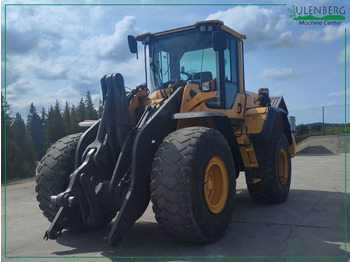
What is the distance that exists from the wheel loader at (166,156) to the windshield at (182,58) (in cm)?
2

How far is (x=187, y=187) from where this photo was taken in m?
3.95

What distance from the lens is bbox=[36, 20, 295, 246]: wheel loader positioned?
402cm

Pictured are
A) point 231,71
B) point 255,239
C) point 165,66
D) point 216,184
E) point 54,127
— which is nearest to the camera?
point 255,239

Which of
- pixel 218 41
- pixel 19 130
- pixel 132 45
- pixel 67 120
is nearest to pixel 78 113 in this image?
pixel 67 120

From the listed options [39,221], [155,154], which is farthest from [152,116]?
[39,221]

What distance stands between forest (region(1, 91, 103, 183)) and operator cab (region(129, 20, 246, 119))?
A: 1001cm

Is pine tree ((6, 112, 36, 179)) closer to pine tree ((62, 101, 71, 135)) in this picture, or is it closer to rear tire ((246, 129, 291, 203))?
pine tree ((62, 101, 71, 135))

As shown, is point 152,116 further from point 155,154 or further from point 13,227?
point 13,227

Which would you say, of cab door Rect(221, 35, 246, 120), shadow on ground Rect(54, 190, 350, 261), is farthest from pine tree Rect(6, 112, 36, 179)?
shadow on ground Rect(54, 190, 350, 261)

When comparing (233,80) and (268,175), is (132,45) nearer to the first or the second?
(233,80)

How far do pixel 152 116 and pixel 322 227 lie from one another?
2866 millimetres

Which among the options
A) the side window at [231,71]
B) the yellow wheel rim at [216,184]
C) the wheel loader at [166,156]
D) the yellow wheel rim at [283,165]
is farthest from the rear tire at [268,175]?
the yellow wheel rim at [216,184]

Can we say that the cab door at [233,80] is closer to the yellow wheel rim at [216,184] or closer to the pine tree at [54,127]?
the yellow wheel rim at [216,184]

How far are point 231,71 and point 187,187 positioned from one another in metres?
3.19
